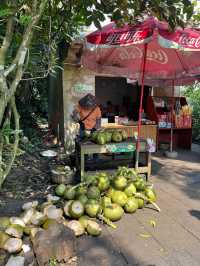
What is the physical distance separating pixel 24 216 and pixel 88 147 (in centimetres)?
187

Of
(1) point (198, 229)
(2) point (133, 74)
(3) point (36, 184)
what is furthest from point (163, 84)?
(1) point (198, 229)

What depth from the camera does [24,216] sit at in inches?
138

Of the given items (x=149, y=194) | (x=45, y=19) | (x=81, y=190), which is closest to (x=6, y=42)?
(x=45, y=19)

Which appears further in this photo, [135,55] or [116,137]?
[135,55]

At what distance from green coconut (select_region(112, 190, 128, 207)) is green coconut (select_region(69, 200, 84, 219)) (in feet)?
1.65

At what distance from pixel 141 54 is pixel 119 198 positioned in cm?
358

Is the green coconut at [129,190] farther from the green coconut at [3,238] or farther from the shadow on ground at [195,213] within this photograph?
the green coconut at [3,238]

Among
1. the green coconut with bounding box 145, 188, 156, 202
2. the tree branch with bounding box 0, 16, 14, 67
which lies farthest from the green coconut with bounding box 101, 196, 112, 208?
the tree branch with bounding box 0, 16, 14, 67

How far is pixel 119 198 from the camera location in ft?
13.3

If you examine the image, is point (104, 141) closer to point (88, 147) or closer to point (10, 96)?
point (88, 147)

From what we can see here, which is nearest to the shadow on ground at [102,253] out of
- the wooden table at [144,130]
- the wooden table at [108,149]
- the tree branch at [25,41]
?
the tree branch at [25,41]

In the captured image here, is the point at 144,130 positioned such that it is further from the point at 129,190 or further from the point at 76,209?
the point at 76,209

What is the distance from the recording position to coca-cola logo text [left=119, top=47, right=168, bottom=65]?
21.2 ft

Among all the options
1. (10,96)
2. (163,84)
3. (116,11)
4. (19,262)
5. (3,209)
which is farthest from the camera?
(163,84)
